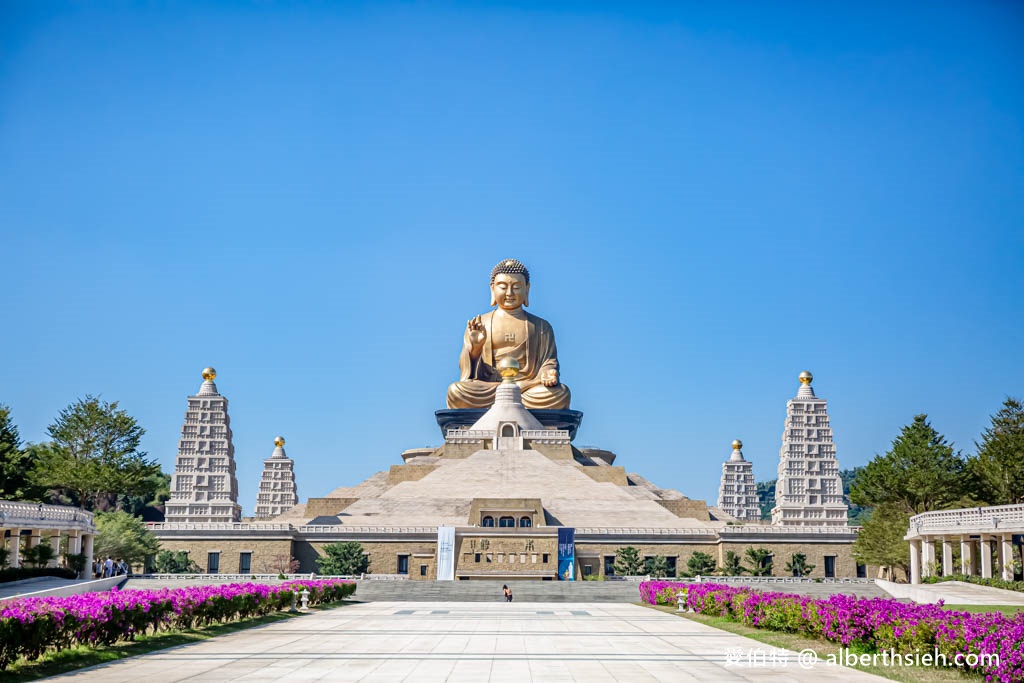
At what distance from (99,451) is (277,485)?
28.2 metres

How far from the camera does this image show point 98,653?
1645 centimetres

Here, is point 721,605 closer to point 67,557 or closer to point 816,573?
point 67,557

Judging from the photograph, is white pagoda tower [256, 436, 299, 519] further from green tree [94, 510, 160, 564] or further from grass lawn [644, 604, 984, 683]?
grass lawn [644, 604, 984, 683]

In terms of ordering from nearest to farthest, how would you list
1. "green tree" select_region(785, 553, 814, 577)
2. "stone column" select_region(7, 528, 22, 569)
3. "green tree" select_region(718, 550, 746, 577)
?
"stone column" select_region(7, 528, 22, 569)
"green tree" select_region(718, 550, 746, 577)
"green tree" select_region(785, 553, 814, 577)

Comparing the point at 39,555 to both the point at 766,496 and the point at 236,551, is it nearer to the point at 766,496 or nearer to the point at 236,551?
the point at 236,551

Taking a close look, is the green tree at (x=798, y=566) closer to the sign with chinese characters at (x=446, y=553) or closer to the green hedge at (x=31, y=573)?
the sign with chinese characters at (x=446, y=553)

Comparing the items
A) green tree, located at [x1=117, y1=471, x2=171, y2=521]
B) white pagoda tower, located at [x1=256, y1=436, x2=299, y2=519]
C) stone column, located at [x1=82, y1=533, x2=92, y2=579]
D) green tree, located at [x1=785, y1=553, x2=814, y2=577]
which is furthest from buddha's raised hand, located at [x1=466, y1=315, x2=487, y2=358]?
stone column, located at [x1=82, y1=533, x2=92, y2=579]

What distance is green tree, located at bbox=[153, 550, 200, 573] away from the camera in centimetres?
4356

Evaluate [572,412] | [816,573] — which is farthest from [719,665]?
[572,412]

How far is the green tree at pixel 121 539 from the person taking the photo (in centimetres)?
3922

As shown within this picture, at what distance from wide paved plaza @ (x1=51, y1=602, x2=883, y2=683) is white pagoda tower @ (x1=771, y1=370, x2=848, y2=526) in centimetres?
2988

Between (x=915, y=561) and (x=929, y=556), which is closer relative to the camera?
(x=929, y=556)

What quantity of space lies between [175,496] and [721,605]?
3544 cm

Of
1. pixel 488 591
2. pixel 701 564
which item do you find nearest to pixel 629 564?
pixel 701 564
